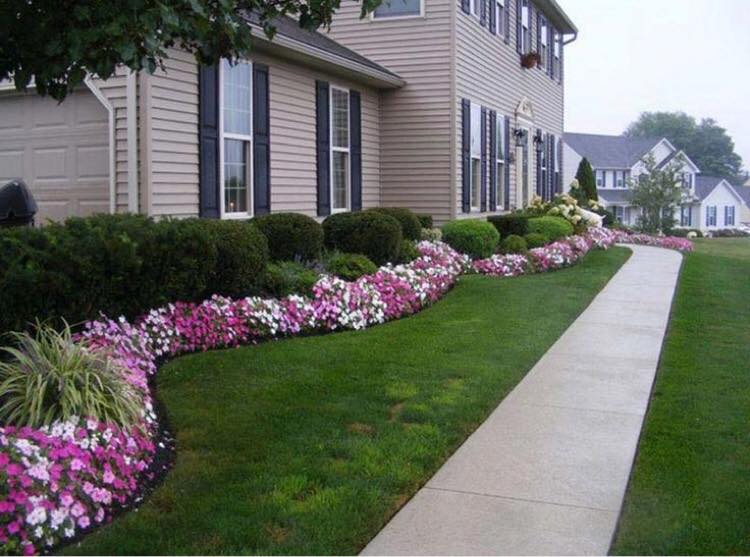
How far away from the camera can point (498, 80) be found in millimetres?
20094

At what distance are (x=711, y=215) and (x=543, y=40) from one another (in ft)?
167

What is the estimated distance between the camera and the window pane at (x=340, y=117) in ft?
47.7

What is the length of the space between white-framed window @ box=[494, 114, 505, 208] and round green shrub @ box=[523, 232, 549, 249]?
3148 millimetres

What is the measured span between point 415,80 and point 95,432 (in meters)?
12.9

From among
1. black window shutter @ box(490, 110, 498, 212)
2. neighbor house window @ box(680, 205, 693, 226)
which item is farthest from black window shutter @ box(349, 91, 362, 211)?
neighbor house window @ box(680, 205, 693, 226)

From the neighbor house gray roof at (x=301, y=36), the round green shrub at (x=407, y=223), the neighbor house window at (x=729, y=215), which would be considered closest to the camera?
the neighbor house gray roof at (x=301, y=36)

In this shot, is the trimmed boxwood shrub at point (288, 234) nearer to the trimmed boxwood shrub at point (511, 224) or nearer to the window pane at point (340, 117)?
the window pane at point (340, 117)

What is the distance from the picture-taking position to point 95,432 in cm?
471

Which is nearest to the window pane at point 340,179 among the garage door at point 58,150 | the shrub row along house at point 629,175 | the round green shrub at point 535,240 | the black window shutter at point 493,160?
the round green shrub at point 535,240

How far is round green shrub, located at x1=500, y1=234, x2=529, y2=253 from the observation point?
51.5 feet

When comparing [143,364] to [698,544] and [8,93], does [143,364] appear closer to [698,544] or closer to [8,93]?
[698,544]

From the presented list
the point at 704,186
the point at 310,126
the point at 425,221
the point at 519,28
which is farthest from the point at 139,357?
the point at 704,186

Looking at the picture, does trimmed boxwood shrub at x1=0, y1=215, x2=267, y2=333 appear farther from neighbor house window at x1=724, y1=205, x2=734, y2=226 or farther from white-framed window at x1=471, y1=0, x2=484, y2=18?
neighbor house window at x1=724, y1=205, x2=734, y2=226

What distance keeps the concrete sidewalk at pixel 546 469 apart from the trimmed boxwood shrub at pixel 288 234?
330 cm
